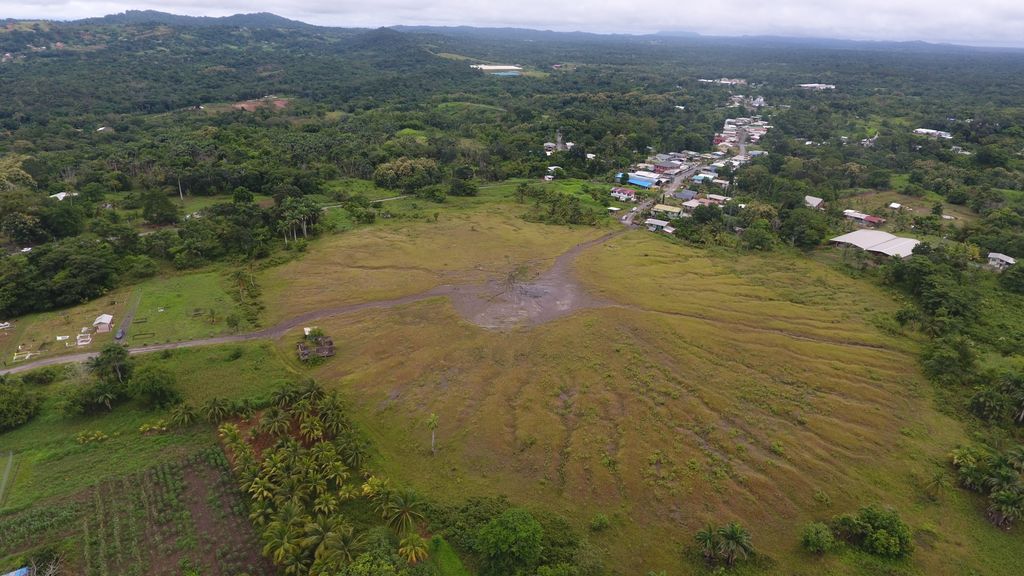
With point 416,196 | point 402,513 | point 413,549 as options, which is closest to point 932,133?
point 416,196

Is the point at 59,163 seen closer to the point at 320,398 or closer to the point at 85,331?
the point at 85,331

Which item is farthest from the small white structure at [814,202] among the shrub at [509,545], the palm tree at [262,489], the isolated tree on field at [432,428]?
the palm tree at [262,489]

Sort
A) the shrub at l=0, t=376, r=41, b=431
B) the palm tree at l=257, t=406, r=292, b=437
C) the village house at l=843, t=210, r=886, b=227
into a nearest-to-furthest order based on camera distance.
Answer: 1. the palm tree at l=257, t=406, r=292, b=437
2. the shrub at l=0, t=376, r=41, b=431
3. the village house at l=843, t=210, r=886, b=227

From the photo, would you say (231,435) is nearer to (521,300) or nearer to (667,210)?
(521,300)

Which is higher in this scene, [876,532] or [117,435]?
[876,532]

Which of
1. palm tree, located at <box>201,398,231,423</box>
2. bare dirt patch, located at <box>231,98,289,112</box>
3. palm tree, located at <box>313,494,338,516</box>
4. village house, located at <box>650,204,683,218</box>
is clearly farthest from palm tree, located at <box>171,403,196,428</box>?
bare dirt patch, located at <box>231,98,289,112</box>

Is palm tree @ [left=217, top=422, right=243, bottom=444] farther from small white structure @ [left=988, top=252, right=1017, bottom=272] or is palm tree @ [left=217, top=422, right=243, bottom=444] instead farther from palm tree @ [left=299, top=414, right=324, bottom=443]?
small white structure @ [left=988, top=252, right=1017, bottom=272]

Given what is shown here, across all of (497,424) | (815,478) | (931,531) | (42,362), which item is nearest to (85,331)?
(42,362)

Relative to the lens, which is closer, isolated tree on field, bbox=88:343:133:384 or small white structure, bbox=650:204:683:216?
isolated tree on field, bbox=88:343:133:384
